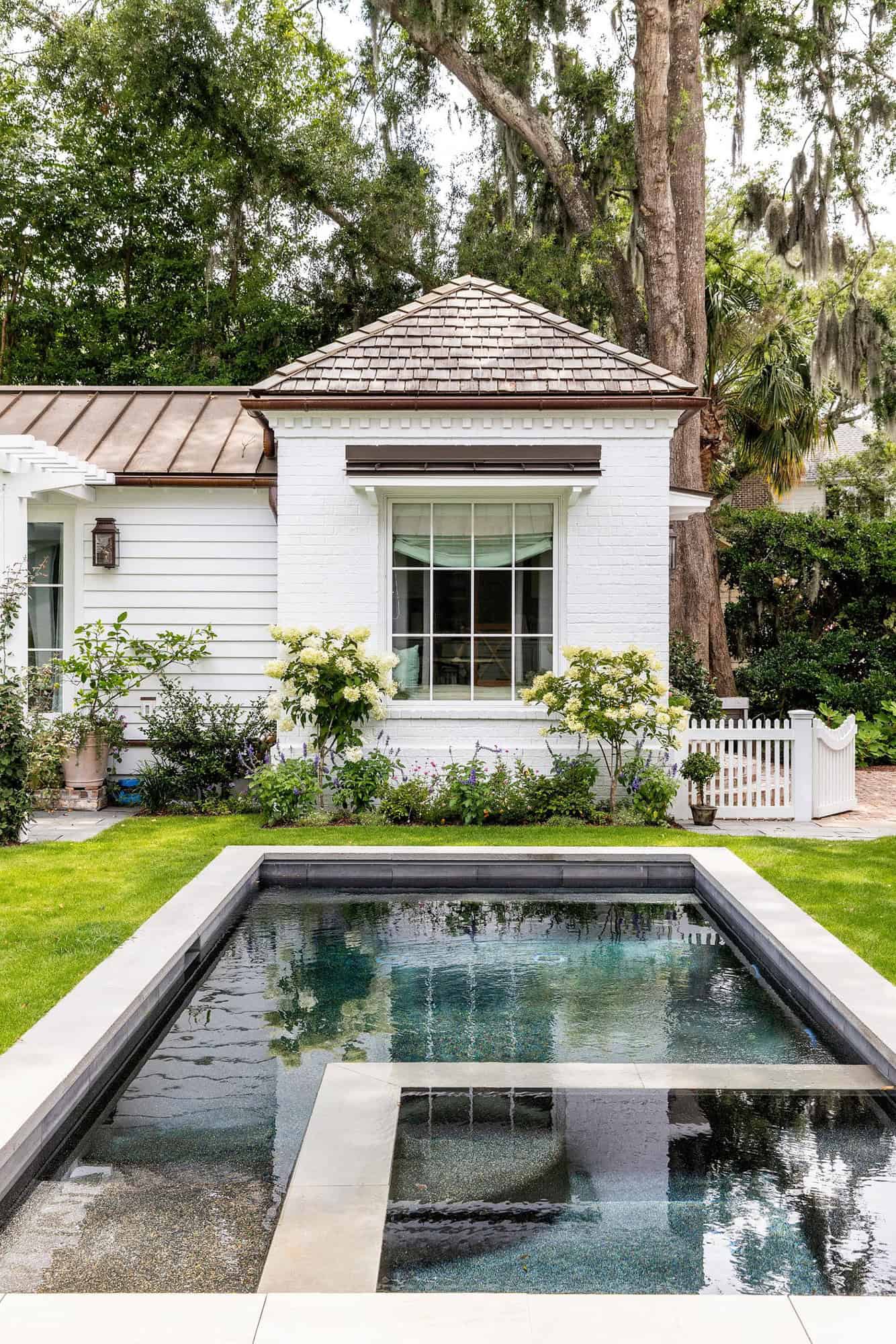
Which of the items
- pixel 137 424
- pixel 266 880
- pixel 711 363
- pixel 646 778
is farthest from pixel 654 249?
pixel 266 880

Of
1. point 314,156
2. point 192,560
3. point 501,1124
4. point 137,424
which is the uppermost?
point 314,156

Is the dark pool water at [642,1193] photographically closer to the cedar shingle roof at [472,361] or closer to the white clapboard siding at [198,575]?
the cedar shingle roof at [472,361]

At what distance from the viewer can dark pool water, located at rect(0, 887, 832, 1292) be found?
9.93ft

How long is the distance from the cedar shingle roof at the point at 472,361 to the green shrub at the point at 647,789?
10.4 feet

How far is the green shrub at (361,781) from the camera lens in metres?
9.17

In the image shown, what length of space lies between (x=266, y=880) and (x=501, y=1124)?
3921 millimetres

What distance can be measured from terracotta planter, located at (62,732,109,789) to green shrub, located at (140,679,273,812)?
44cm

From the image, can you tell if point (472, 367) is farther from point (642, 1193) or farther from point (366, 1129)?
point (642, 1193)

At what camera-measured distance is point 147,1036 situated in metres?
4.63

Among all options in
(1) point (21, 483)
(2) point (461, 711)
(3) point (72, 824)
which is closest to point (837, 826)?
(2) point (461, 711)

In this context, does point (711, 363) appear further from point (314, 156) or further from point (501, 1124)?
point (501, 1124)

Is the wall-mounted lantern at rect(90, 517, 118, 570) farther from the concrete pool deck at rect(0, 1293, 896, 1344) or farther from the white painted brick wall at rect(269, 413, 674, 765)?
the concrete pool deck at rect(0, 1293, 896, 1344)

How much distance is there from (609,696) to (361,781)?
2.21 metres

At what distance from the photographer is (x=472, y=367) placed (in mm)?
9594
